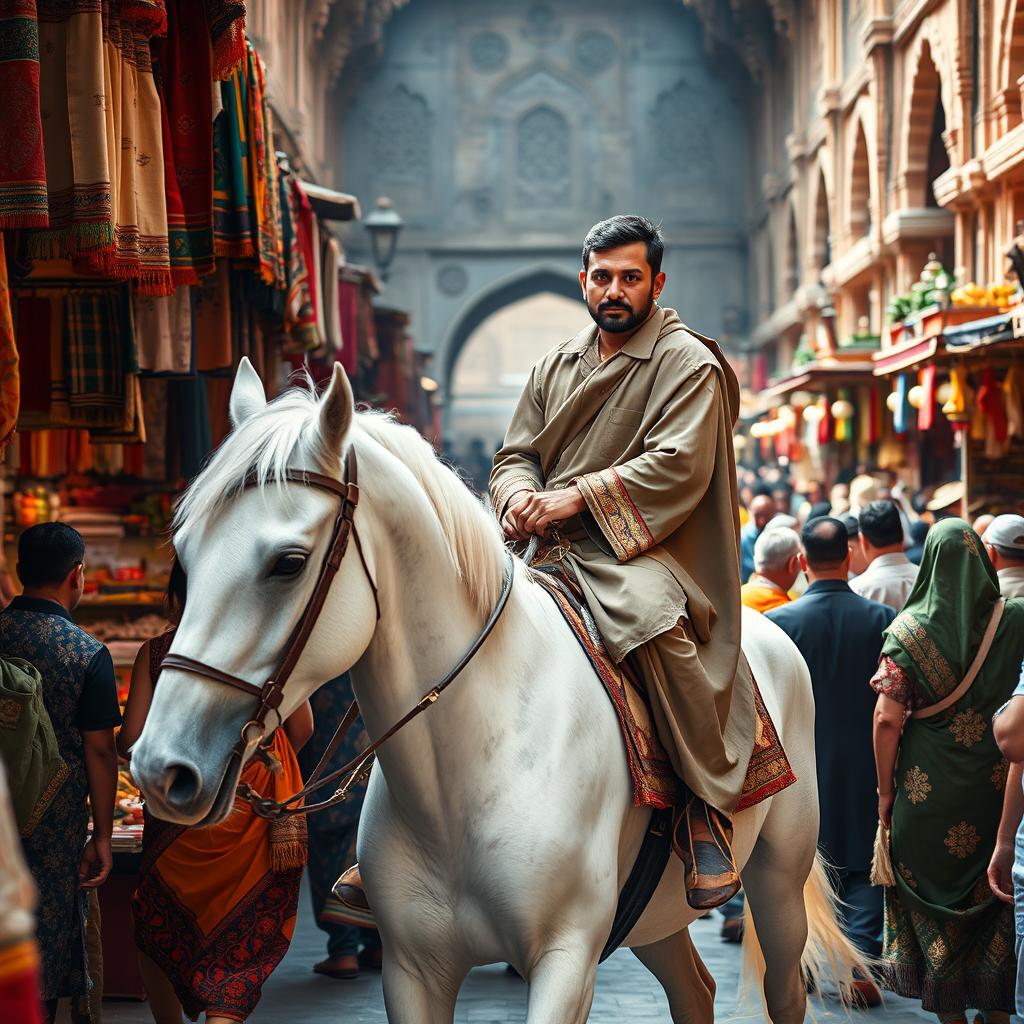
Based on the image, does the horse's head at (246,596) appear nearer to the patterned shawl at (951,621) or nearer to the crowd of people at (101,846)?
the crowd of people at (101,846)

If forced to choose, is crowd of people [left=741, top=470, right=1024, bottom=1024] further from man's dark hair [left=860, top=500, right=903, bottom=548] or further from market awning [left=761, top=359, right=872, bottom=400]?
market awning [left=761, top=359, right=872, bottom=400]

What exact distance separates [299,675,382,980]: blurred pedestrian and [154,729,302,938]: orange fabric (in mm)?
1887

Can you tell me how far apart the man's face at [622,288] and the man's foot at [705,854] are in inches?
47.4

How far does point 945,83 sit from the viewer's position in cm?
1717

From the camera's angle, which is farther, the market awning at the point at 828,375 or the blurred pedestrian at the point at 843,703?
the market awning at the point at 828,375

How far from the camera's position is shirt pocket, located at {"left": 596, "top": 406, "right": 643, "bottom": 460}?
373cm

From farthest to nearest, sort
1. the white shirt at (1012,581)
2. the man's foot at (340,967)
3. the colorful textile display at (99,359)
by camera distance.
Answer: the colorful textile display at (99,359) → the man's foot at (340,967) → the white shirt at (1012,581)

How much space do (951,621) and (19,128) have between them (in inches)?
138

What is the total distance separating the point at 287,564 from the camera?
2.71m

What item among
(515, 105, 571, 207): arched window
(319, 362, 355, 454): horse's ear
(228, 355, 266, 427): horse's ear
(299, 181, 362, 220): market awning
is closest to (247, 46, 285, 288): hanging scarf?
(299, 181, 362, 220): market awning

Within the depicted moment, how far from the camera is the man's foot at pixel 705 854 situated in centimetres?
336

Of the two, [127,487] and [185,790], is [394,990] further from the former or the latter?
[127,487]

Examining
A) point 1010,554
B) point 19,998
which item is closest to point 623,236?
point 19,998

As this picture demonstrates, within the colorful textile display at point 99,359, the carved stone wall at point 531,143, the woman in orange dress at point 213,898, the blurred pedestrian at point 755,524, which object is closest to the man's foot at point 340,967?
the woman in orange dress at point 213,898
